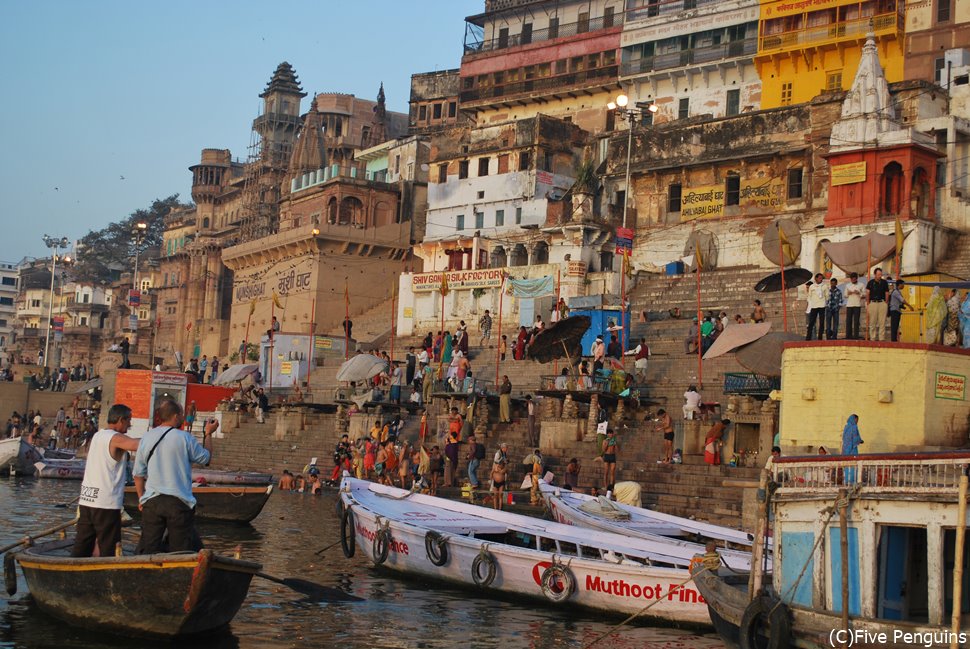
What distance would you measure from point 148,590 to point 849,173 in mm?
28821

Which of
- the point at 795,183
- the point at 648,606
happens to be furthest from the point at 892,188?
the point at 648,606

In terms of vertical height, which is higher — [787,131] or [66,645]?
[787,131]

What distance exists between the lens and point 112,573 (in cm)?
1253

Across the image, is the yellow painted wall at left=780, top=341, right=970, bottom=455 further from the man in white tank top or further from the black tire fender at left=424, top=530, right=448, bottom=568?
the man in white tank top

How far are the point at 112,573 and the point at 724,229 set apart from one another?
3257cm

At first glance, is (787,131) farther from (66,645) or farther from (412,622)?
(66,645)

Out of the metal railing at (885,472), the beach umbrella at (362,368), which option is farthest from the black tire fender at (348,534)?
the beach umbrella at (362,368)

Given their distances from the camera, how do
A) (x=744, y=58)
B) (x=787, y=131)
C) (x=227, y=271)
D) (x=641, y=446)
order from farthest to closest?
1. (x=227, y=271)
2. (x=744, y=58)
3. (x=787, y=131)
4. (x=641, y=446)

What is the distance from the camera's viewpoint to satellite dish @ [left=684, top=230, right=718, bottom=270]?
4116 cm

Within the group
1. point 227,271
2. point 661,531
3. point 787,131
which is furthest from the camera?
point 227,271

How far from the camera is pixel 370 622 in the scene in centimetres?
1521

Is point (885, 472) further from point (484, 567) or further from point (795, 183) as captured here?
point (795, 183)

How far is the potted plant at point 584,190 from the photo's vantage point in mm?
45781

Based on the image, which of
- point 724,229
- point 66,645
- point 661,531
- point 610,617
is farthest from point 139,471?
point 724,229
